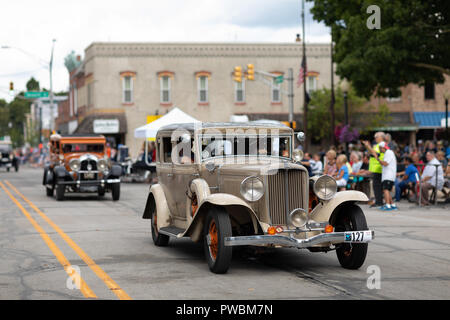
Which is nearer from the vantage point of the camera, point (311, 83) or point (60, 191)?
point (60, 191)

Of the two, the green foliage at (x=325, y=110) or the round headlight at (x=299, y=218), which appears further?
the green foliage at (x=325, y=110)

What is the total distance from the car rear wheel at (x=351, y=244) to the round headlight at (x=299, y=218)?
0.70 metres

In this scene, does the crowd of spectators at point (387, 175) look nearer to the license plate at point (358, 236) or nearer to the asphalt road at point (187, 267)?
the asphalt road at point (187, 267)

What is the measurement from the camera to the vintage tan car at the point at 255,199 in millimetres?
8859

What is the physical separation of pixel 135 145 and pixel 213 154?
41352mm

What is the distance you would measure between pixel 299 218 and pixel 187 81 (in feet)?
139

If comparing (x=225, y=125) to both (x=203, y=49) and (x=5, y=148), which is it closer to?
(x=203, y=49)

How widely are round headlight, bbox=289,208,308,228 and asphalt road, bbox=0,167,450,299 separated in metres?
0.60

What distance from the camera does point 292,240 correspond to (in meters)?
8.70

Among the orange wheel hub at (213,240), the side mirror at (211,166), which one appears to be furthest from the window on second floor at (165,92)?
the orange wheel hub at (213,240)

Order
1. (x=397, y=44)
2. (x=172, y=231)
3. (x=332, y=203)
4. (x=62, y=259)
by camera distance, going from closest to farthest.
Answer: (x=332, y=203) → (x=62, y=259) → (x=172, y=231) → (x=397, y=44)

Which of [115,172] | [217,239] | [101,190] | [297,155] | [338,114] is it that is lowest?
[101,190]

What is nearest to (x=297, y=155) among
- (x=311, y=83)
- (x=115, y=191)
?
(x=115, y=191)
